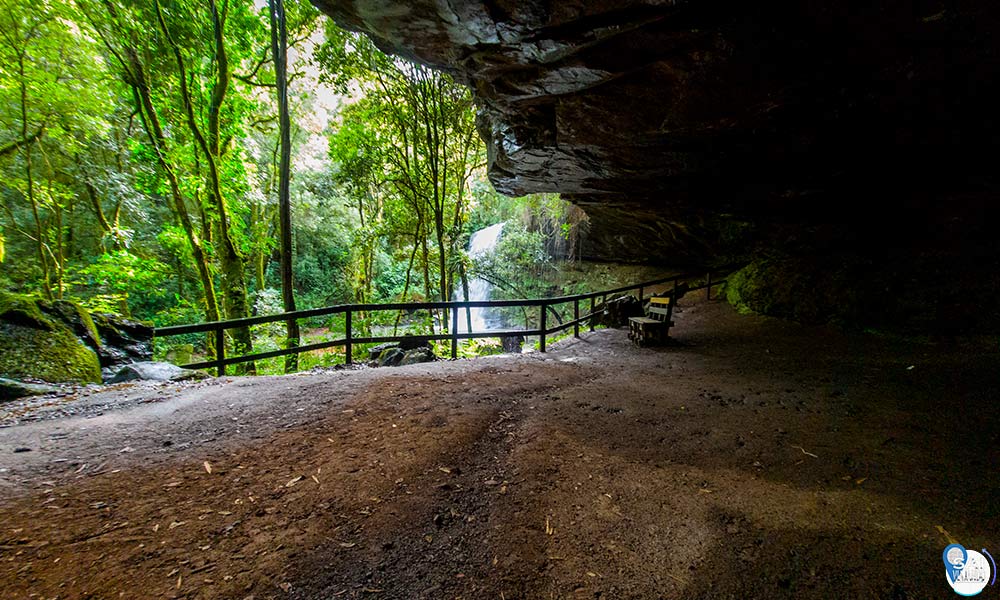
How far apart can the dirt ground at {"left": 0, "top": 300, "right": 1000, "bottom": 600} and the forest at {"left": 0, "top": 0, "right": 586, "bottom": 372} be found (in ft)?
15.5

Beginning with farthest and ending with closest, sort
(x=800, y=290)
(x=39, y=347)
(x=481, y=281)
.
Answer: (x=481, y=281)
(x=800, y=290)
(x=39, y=347)

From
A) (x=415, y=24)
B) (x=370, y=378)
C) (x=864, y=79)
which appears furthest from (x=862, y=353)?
(x=415, y=24)

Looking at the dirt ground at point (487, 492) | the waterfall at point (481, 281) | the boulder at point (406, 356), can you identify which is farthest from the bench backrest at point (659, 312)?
the waterfall at point (481, 281)

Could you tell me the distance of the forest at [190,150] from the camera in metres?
7.01

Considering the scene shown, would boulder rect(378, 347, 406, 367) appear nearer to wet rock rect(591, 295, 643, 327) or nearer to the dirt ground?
the dirt ground

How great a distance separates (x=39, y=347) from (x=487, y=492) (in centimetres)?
504

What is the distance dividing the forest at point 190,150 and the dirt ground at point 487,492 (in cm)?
474

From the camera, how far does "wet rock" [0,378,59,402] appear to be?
3.18 m

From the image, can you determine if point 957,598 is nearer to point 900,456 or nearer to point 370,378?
point 900,456

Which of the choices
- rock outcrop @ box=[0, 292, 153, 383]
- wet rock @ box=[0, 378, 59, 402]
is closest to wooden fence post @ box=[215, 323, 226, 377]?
rock outcrop @ box=[0, 292, 153, 383]

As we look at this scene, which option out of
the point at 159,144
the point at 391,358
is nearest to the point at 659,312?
the point at 391,358

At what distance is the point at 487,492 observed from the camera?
2.11 m

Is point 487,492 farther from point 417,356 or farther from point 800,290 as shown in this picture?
point 800,290

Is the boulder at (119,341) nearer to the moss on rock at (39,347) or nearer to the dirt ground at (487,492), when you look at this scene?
the moss on rock at (39,347)
